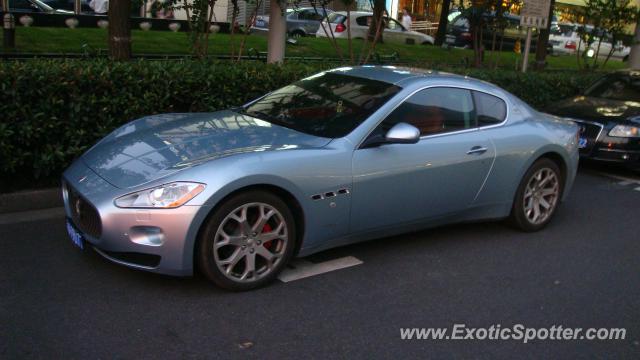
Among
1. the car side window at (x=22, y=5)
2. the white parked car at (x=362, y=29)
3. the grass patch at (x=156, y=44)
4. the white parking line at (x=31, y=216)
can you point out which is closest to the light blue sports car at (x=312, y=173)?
the white parking line at (x=31, y=216)

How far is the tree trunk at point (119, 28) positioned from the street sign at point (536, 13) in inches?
279

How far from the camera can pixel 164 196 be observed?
13.0ft

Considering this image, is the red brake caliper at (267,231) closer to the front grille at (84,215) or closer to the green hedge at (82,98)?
the front grille at (84,215)

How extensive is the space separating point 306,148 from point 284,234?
2.00 feet

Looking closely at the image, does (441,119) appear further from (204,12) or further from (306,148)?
(204,12)

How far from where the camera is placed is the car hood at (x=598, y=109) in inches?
335

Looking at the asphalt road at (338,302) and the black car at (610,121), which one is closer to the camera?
the asphalt road at (338,302)

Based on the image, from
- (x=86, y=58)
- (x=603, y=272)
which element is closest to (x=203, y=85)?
(x=86, y=58)

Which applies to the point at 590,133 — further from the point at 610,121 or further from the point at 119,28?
the point at 119,28

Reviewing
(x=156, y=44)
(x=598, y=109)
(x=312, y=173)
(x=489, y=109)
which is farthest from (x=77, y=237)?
(x=156, y=44)

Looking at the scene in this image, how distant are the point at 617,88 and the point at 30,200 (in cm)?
794

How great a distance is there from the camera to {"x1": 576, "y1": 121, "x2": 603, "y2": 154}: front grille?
8.47m

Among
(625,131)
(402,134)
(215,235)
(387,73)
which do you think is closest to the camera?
(215,235)

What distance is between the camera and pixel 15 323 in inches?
145
